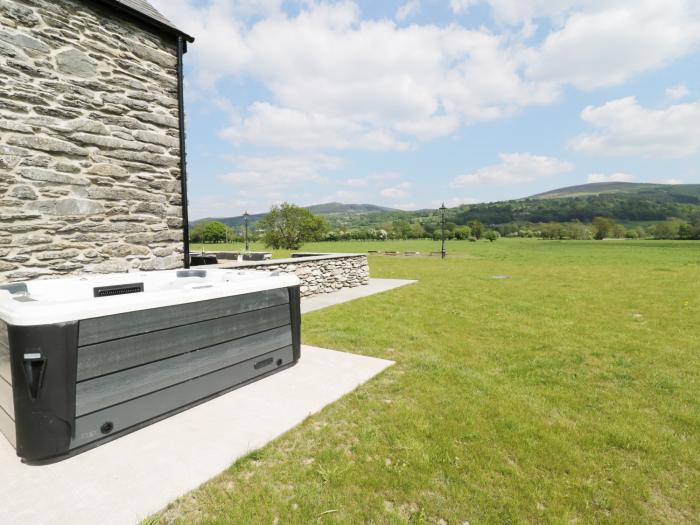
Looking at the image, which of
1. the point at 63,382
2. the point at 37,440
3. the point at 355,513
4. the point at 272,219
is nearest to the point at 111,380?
the point at 63,382

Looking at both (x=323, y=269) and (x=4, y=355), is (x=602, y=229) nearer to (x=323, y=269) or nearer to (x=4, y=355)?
(x=323, y=269)

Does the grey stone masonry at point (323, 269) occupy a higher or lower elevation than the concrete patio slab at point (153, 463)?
higher

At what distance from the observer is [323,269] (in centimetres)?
889

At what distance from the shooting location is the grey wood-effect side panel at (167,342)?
2.36 m

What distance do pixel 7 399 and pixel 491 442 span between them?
3.38 metres

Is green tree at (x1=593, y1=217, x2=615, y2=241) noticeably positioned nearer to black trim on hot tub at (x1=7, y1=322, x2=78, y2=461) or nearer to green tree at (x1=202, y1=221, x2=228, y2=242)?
green tree at (x1=202, y1=221, x2=228, y2=242)

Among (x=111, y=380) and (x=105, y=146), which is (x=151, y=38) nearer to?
(x=105, y=146)

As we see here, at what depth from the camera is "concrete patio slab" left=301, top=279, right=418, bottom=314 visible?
24.6 feet

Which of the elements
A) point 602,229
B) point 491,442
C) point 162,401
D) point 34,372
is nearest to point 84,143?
point 34,372

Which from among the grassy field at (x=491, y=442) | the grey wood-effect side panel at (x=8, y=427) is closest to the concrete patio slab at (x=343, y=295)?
the grassy field at (x=491, y=442)

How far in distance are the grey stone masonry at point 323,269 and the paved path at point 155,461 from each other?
403 centimetres

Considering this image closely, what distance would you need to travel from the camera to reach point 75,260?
4.51 metres

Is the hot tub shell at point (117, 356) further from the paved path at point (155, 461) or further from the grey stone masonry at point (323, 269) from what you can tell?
the grey stone masonry at point (323, 269)

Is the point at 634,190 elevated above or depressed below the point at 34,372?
above
